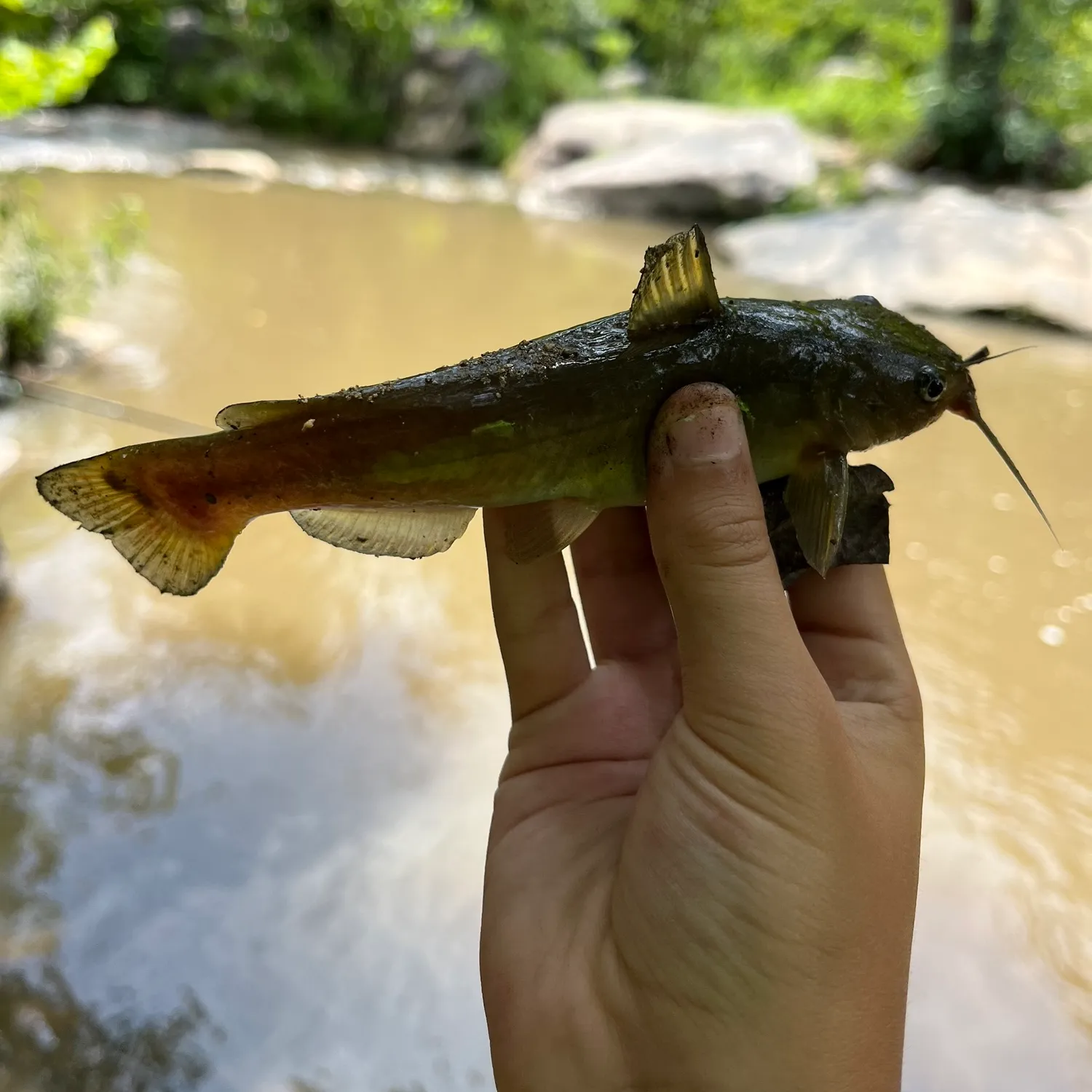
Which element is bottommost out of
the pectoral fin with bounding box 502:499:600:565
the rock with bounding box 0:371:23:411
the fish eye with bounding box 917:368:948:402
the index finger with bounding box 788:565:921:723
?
the index finger with bounding box 788:565:921:723

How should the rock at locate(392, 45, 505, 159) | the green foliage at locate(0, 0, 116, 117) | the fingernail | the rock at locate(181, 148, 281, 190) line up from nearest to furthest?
the fingernail, the green foliage at locate(0, 0, 116, 117), the rock at locate(181, 148, 281, 190), the rock at locate(392, 45, 505, 159)

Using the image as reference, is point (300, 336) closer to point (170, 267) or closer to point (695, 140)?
point (170, 267)

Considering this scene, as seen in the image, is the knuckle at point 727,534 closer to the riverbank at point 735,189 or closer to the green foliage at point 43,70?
the green foliage at point 43,70

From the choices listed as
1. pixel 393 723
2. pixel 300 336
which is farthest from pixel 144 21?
pixel 393 723

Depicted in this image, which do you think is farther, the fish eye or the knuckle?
the fish eye

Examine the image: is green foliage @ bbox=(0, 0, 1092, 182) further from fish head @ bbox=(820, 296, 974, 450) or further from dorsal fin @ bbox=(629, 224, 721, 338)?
dorsal fin @ bbox=(629, 224, 721, 338)

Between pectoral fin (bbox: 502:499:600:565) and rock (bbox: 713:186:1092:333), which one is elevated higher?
rock (bbox: 713:186:1092:333)

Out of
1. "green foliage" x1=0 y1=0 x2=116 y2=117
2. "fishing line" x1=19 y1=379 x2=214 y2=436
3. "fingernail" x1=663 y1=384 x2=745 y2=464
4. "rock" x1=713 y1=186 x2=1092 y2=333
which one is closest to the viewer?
"fingernail" x1=663 y1=384 x2=745 y2=464

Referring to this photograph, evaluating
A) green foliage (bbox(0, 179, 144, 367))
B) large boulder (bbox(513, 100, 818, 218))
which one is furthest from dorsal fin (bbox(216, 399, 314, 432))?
large boulder (bbox(513, 100, 818, 218))

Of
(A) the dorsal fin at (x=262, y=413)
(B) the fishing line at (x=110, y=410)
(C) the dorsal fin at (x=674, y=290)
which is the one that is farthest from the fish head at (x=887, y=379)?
(B) the fishing line at (x=110, y=410)

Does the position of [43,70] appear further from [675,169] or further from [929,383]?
[675,169]
